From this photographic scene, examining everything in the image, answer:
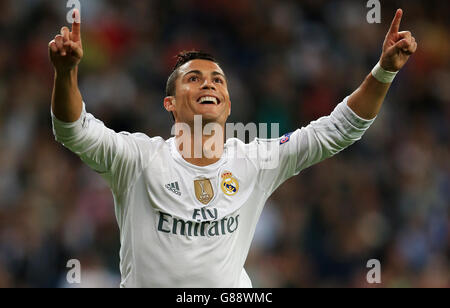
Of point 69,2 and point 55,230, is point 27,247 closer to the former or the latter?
point 55,230

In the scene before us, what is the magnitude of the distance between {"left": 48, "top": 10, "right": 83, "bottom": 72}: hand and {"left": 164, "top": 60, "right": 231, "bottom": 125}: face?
3.01 ft

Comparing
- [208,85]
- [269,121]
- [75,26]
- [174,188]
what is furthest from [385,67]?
[269,121]

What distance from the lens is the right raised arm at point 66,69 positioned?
3.35 metres

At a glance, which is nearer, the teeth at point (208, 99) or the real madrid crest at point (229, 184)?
the real madrid crest at point (229, 184)

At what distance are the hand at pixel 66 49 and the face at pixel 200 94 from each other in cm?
92

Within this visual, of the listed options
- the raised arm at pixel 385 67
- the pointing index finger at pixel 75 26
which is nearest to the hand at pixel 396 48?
the raised arm at pixel 385 67

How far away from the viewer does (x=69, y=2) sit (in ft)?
28.1

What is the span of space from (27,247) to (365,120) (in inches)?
164

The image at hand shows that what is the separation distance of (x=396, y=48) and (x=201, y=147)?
1.26 metres

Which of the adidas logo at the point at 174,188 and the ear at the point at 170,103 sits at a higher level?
the ear at the point at 170,103

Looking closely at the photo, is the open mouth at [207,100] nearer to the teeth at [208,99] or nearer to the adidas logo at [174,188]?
the teeth at [208,99]

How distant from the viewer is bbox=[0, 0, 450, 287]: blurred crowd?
7.23 meters

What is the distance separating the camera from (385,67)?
13.1ft

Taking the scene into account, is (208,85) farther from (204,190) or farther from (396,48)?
(396,48)
